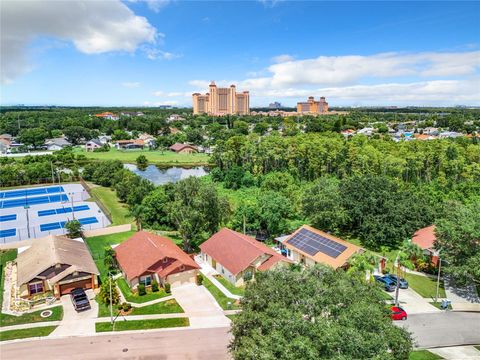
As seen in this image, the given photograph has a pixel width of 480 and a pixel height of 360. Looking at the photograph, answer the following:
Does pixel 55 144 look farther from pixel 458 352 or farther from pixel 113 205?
pixel 458 352

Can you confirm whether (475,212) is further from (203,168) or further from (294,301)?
(203,168)

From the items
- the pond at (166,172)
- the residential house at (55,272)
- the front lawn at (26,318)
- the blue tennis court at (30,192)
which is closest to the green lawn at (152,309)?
the front lawn at (26,318)

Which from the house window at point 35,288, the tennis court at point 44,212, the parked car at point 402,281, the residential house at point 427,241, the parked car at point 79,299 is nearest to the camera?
the parked car at point 79,299

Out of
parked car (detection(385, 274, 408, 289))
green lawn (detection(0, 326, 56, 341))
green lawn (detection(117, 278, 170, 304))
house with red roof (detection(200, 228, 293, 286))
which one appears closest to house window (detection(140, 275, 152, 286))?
green lawn (detection(117, 278, 170, 304))

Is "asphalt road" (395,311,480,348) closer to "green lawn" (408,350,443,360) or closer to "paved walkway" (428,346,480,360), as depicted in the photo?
"paved walkway" (428,346,480,360)

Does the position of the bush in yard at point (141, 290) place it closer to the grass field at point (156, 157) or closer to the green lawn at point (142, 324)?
the green lawn at point (142, 324)

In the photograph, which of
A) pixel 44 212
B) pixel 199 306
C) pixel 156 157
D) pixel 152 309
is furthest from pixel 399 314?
pixel 156 157
